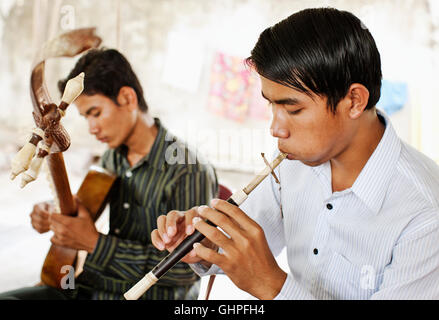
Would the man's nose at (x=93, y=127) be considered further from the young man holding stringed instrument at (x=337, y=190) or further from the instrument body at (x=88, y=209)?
the young man holding stringed instrument at (x=337, y=190)

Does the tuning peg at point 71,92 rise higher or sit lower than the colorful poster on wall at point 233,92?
lower

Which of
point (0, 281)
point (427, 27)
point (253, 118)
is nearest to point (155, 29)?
point (253, 118)

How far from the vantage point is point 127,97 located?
4.14ft

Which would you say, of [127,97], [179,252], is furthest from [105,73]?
[179,252]

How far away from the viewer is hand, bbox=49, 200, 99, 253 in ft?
3.80

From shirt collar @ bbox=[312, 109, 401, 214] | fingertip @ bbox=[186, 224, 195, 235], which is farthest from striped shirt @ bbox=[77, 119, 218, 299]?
shirt collar @ bbox=[312, 109, 401, 214]

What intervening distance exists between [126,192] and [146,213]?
0.35 feet

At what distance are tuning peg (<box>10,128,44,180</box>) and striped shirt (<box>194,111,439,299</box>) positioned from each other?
1.50 ft

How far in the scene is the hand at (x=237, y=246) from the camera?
28.3 inches

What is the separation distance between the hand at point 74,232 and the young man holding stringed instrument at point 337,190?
0.35 meters

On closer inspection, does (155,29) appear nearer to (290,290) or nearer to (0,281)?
(0,281)

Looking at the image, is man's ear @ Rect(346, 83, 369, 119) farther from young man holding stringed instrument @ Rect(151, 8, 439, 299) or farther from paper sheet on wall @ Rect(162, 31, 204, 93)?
paper sheet on wall @ Rect(162, 31, 204, 93)

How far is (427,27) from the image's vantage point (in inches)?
126

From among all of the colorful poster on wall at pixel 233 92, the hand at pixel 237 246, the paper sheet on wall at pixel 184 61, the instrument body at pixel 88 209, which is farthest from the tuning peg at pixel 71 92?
the paper sheet on wall at pixel 184 61
